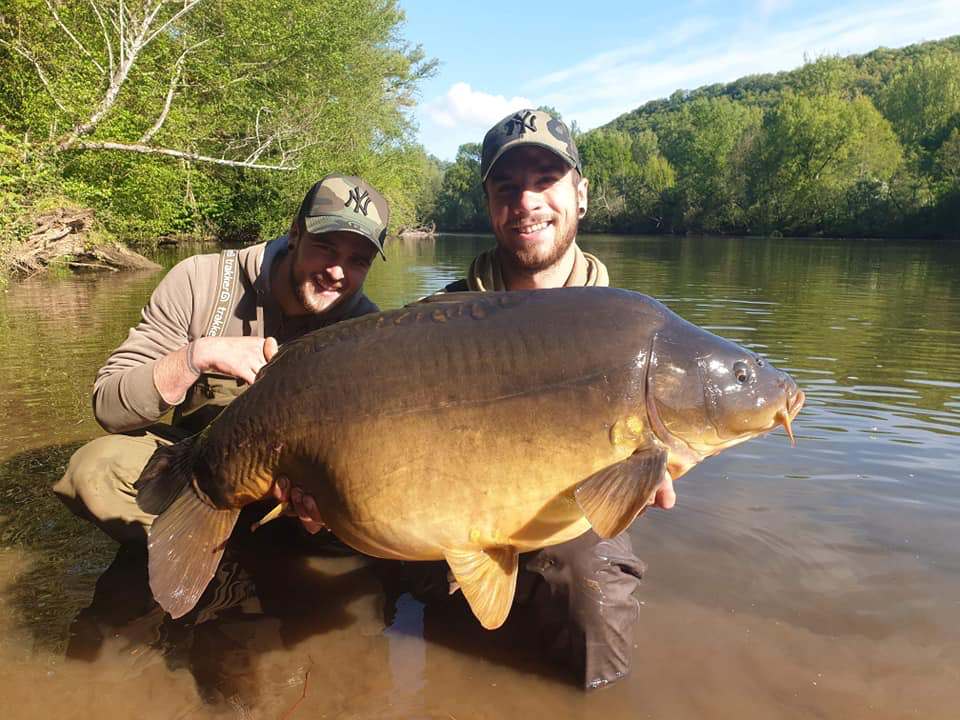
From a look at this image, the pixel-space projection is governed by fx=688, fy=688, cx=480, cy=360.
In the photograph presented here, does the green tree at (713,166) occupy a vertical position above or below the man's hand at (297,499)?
above

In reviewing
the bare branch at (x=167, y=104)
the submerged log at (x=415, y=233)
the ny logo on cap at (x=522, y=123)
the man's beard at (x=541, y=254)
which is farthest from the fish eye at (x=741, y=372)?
the submerged log at (x=415, y=233)

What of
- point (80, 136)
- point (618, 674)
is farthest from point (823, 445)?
point (80, 136)

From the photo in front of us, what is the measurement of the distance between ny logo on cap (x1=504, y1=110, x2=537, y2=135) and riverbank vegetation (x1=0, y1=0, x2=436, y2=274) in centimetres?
905

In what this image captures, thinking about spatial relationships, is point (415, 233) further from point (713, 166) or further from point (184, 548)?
point (184, 548)

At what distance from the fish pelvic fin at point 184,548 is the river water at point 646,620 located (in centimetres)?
37

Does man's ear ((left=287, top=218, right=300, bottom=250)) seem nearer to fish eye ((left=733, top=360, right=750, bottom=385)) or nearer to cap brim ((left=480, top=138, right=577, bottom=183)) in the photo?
cap brim ((left=480, top=138, right=577, bottom=183))

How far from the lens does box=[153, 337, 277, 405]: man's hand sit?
8.42 ft

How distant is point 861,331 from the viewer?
384 inches

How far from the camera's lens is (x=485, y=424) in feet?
6.62

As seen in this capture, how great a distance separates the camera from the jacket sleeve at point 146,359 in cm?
273

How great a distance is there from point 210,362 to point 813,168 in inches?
2175

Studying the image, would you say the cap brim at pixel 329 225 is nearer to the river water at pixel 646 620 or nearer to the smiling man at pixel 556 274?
the smiling man at pixel 556 274

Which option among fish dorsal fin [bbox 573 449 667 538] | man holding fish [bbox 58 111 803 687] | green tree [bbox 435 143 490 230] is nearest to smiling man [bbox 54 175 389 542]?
man holding fish [bbox 58 111 803 687]

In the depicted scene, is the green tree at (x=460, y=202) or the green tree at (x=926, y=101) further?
the green tree at (x=460, y=202)
